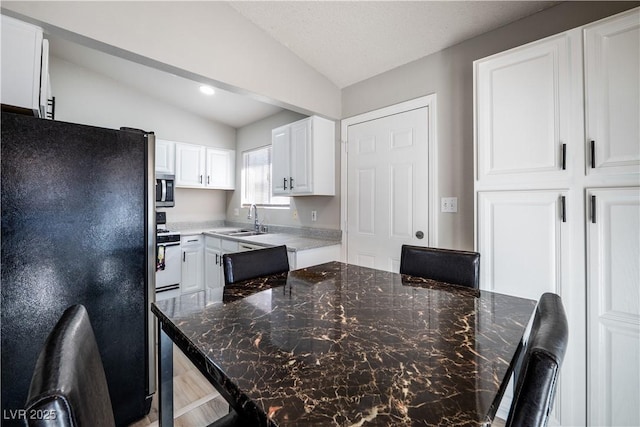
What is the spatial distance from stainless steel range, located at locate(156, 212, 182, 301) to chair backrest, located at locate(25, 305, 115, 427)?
2.83 m

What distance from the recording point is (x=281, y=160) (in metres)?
3.18

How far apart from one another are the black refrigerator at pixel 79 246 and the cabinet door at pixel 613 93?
238cm

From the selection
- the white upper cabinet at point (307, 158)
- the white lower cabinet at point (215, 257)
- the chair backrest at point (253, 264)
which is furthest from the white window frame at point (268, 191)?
the chair backrest at point (253, 264)

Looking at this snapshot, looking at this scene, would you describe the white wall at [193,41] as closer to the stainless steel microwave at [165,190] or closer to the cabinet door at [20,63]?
the cabinet door at [20,63]

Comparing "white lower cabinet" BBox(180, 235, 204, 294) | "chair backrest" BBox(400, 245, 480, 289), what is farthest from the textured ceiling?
"white lower cabinet" BBox(180, 235, 204, 294)

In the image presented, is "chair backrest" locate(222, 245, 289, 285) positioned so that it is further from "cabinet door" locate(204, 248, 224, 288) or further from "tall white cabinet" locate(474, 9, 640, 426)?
"cabinet door" locate(204, 248, 224, 288)

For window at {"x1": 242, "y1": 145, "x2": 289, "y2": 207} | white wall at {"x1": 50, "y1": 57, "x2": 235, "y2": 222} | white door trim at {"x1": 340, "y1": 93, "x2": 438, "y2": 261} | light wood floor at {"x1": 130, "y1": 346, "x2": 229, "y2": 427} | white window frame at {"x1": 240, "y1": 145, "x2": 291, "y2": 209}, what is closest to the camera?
light wood floor at {"x1": 130, "y1": 346, "x2": 229, "y2": 427}

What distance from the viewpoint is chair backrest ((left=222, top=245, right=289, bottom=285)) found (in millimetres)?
1328

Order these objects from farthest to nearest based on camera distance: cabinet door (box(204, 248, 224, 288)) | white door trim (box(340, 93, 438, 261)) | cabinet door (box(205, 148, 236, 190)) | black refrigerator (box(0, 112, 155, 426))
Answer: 1. cabinet door (box(205, 148, 236, 190))
2. cabinet door (box(204, 248, 224, 288))
3. white door trim (box(340, 93, 438, 261))
4. black refrigerator (box(0, 112, 155, 426))

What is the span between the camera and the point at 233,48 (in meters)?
2.13

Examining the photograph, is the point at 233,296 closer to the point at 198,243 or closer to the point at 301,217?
the point at 301,217

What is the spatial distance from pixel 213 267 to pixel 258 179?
1.43 m

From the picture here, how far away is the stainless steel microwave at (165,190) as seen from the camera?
3.36 meters

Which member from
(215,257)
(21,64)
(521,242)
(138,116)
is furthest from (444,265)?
(138,116)
